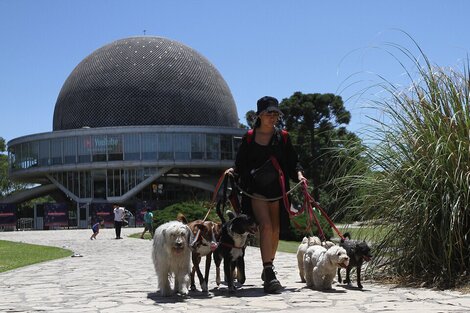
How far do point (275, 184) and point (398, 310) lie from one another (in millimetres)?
1918

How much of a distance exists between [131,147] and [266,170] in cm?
4285

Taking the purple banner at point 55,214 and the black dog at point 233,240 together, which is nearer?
the black dog at point 233,240

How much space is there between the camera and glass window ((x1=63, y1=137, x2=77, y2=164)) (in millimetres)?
49469

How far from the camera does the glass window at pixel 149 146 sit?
157 ft

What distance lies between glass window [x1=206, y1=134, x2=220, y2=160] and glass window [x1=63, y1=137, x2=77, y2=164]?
10.1 meters

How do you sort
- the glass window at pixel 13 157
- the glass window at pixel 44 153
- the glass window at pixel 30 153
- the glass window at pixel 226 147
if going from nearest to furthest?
the glass window at pixel 226 147
the glass window at pixel 44 153
the glass window at pixel 30 153
the glass window at pixel 13 157

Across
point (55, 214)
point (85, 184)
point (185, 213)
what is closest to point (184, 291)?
point (185, 213)

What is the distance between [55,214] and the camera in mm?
37250

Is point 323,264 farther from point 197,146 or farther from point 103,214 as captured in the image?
point 197,146

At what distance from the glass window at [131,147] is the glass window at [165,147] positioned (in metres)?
1.61

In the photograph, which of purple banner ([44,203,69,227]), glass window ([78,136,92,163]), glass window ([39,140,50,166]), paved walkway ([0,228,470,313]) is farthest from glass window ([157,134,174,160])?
paved walkway ([0,228,470,313])

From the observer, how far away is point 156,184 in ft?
163

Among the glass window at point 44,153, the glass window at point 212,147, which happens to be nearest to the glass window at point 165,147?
the glass window at point 212,147

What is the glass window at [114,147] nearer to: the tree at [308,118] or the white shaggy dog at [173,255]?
the tree at [308,118]
